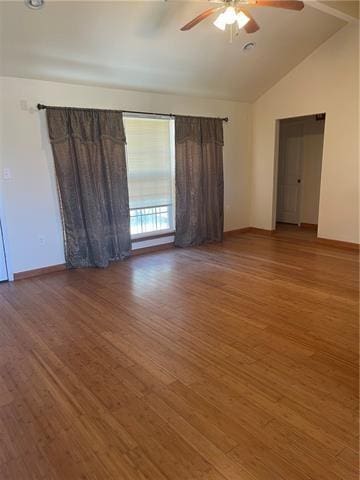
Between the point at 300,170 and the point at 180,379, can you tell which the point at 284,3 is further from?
the point at 300,170

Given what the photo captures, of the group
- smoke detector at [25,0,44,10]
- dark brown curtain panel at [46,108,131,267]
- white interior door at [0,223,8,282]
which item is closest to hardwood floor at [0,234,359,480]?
white interior door at [0,223,8,282]

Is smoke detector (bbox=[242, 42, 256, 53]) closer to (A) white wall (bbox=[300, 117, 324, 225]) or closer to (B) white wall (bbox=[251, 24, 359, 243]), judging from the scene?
(B) white wall (bbox=[251, 24, 359, 243])

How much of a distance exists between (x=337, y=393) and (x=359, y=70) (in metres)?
4.65

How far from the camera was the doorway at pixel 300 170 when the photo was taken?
6.77 m

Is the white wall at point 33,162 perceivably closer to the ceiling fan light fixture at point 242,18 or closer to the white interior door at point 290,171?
the ceiling fan light fixture at point 242,18

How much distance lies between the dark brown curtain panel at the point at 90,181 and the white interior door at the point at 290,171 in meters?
4.12

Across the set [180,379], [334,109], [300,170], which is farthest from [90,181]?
[300,170]

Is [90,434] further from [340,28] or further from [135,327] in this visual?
[340,28]

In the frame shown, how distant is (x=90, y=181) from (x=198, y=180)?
1951mm

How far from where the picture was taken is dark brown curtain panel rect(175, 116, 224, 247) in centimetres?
543

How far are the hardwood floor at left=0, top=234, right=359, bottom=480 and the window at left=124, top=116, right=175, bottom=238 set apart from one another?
155 cm

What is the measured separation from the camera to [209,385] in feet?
7.11

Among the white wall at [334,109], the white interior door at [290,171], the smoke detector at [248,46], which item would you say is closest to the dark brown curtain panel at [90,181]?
the smoke detector at [248,46]

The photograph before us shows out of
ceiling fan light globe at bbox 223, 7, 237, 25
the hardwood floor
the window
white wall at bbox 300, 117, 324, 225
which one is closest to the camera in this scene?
the hardwood floor
